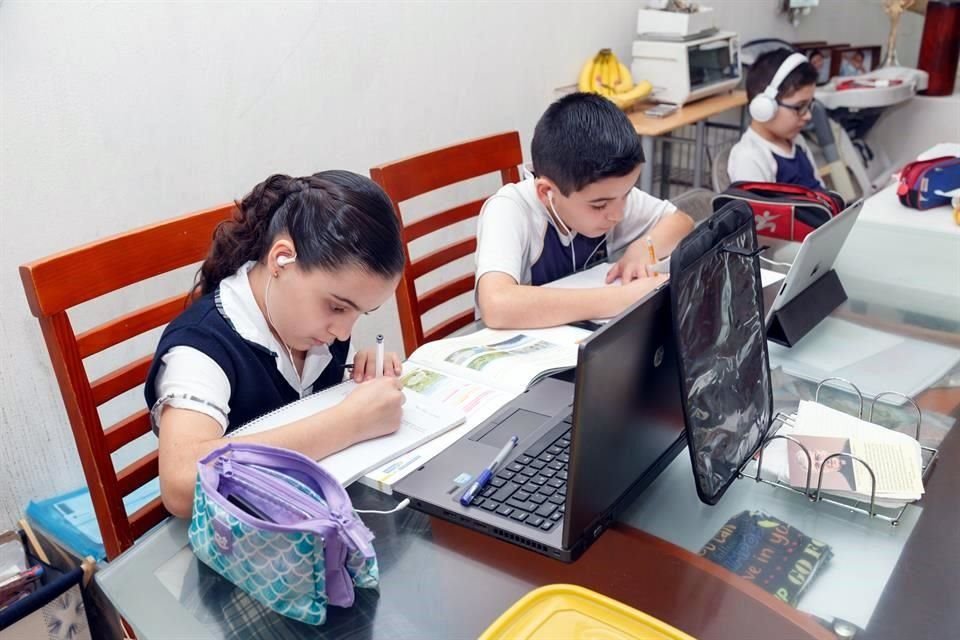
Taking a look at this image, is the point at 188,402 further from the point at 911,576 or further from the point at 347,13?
the point at 347,13

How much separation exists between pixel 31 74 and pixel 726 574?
58.6 inches

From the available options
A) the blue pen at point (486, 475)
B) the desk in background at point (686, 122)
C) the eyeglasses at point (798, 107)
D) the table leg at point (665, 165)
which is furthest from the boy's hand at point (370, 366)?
the table leg at point (665, 165)

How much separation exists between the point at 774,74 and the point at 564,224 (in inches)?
51.2

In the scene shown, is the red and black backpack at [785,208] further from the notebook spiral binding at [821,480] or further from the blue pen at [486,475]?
the blue pen at [486,475]

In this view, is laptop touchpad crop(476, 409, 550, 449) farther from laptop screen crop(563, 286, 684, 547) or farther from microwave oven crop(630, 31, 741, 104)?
microwave oven crop(630, 31, 741, 104)

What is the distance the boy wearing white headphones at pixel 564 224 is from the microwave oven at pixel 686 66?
1387 millimetres

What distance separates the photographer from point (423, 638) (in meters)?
0.69

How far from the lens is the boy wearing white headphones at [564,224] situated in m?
1.30

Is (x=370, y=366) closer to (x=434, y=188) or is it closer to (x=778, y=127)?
(x=434, y=188)

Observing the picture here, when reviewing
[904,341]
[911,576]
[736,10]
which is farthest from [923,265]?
[736,10]

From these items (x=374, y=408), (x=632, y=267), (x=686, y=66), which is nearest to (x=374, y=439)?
(x=374, y=408)

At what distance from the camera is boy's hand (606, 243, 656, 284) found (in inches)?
55.1

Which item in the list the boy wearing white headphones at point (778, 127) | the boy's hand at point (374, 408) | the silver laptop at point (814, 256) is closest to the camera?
the boy's hand at point (374, 408)

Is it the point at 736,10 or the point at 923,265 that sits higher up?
the point at 736,10
